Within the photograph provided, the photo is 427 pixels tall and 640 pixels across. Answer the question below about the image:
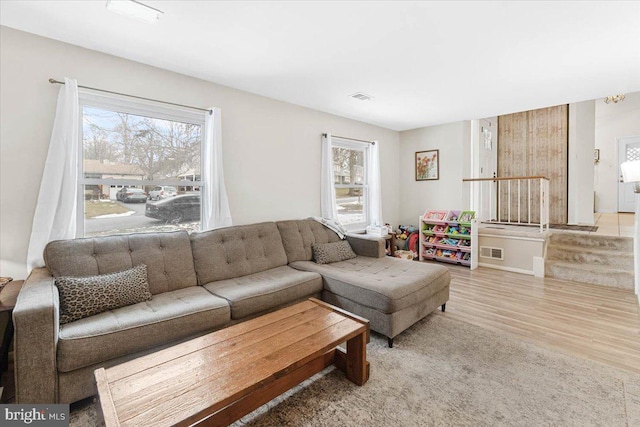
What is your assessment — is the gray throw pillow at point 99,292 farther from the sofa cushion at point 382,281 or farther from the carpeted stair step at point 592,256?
the carpeted stair step at point 592,256

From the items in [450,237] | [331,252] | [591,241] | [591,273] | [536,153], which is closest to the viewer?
[331,252]

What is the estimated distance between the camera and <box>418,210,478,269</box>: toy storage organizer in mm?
4551

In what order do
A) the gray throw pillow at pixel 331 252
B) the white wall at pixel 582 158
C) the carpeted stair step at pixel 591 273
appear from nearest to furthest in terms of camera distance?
the gray throw pillow at pixel 331 252 < the carpeted stair step at pixel 591 273 < the white wall at pixel 582 158

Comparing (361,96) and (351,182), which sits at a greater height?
(361,96)

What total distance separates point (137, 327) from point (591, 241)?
18.6ft

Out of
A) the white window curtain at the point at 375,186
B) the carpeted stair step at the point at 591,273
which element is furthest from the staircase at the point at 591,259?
the white window curtain at the point at 375,186

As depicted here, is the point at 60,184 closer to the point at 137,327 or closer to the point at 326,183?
the point at 137,327

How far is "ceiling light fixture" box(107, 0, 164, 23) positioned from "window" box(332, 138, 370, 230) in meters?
2.85

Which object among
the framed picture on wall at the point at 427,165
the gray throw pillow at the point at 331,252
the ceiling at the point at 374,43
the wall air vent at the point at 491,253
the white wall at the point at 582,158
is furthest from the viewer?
the white wall at the point at 582,158

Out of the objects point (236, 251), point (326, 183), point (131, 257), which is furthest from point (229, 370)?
point (326, 183)

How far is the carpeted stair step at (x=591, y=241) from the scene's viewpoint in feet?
13.4

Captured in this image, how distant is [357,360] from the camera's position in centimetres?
→ 186

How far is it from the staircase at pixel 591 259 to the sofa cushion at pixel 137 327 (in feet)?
14.5

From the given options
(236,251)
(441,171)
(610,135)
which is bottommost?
(236,251)
